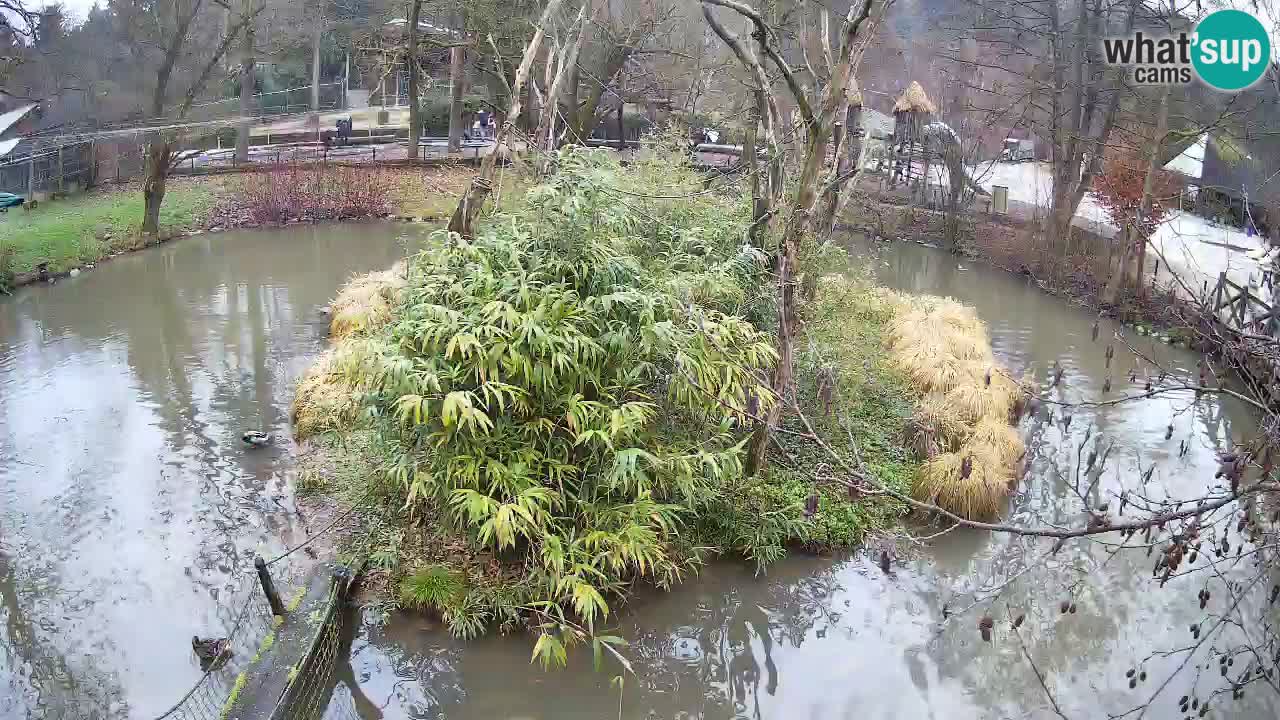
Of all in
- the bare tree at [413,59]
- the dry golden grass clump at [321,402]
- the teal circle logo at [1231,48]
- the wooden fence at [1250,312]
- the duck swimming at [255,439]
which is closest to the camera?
the wooden fence at [1250,312]

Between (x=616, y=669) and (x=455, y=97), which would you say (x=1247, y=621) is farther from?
(x=455, y=97)

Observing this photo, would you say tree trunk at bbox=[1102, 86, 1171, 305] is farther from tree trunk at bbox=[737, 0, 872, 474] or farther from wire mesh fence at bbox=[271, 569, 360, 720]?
wire mesh fence at bbox=[271, 569, 360, 720]

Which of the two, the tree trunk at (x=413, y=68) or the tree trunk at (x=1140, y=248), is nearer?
the tree trunk at (x=1140, y=248)

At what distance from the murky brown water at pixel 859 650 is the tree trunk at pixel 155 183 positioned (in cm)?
1146

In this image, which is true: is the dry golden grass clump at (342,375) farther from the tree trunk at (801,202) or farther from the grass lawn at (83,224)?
the grass lawn at (83,224)

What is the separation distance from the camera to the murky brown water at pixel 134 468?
5.69m

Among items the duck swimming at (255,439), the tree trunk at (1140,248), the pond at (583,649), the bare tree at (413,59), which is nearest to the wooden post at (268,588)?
the pond at (583,649)

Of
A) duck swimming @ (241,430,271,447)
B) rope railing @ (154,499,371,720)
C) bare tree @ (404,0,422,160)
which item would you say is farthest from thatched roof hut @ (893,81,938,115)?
rope railing @ (154,499,371,720)

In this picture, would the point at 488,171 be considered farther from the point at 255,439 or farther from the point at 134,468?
the point at 134,468

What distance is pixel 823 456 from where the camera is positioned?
7.45 meters

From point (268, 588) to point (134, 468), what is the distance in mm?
2991

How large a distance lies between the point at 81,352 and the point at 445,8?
1140cm

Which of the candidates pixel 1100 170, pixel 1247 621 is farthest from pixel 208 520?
pixel 1100 170

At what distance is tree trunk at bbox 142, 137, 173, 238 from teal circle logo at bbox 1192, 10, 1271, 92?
44.7ft
